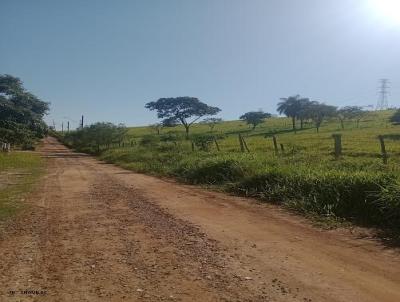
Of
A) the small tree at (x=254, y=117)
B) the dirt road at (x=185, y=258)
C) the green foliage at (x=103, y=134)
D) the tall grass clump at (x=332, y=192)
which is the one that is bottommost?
the dirt road at (x=185, y=258)

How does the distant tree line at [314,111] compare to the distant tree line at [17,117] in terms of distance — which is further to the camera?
the distant tree line at [314,111]

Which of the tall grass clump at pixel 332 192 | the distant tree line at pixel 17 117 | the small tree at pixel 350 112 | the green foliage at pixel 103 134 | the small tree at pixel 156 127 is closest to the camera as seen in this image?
the tall grass clump at pixel 332 192

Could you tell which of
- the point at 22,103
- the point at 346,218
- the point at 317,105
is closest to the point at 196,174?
the point at 346,218

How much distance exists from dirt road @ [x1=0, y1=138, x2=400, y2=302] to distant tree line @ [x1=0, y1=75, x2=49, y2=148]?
27.2m

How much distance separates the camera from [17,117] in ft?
123

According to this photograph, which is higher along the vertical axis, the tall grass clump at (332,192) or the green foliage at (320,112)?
the green foliage at (320,112)

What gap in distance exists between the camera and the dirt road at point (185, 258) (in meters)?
4.96

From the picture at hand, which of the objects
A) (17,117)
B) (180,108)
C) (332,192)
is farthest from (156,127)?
(332,192)

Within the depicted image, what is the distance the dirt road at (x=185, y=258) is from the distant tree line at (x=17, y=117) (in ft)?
89.2

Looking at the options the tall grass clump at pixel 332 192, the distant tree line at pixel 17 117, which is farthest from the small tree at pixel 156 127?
the tall grass clump at pixel 332 192

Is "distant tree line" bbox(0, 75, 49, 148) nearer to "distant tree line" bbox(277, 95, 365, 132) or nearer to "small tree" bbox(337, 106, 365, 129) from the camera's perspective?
"distant tree line" bbox(277, 95, 365, 132)

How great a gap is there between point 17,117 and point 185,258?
34580 mm

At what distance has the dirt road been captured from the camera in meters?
4.96

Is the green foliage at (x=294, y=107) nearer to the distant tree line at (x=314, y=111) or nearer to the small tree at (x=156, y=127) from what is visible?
the distant tree line at (x=314, y=111)
